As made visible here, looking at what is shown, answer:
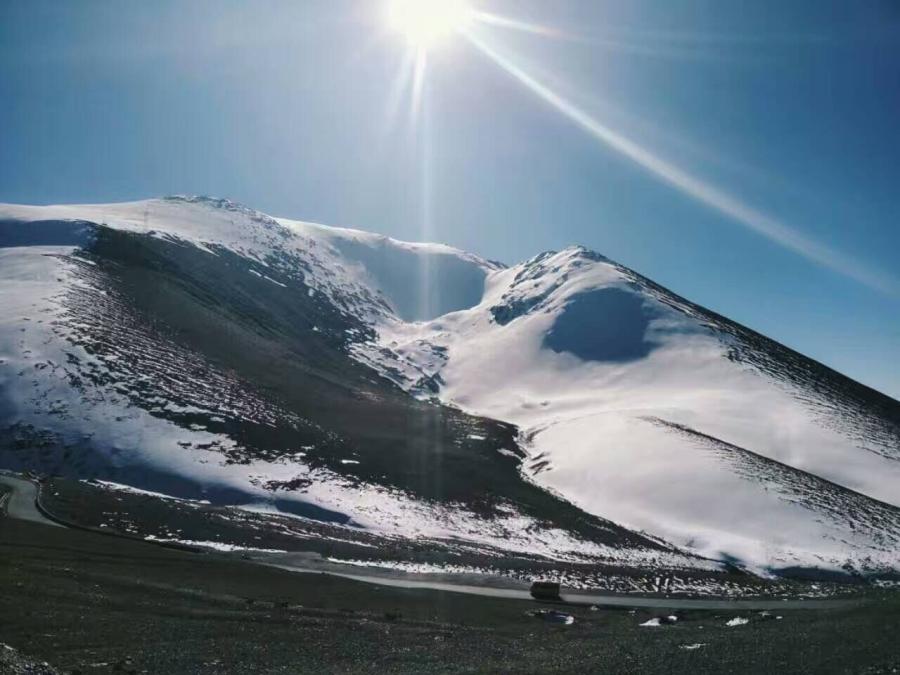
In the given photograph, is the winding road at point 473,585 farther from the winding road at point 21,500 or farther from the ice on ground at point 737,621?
the ice on ground at point 737,621

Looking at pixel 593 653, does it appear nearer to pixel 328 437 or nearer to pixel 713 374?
pixel 328 437

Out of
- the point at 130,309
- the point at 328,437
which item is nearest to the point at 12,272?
the point at 130,309

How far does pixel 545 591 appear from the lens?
129 feet

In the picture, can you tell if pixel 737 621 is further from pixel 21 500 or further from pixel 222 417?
pixel 222 417

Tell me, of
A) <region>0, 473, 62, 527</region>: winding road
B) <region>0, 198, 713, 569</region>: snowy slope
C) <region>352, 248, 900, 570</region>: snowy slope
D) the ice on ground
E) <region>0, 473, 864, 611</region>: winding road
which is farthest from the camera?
<region>352, 248, 900, 570</region>: snowy slope

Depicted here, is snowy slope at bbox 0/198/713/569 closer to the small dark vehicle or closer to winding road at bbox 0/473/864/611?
winding road at bbox 0/473/864/611

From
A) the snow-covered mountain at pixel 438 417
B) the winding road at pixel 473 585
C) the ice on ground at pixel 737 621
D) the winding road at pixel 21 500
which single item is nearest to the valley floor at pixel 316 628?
the ice on ground at pixel 737 621

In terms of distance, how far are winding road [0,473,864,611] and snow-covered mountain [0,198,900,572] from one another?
34.8ft

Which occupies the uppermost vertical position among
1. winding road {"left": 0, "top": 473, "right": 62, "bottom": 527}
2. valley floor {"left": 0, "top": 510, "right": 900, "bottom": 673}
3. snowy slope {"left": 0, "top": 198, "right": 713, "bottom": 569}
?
snowy slope {"left": 0, "top": 198, "right": 713, "bottom": 569}

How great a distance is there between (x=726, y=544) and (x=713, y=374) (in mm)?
64204

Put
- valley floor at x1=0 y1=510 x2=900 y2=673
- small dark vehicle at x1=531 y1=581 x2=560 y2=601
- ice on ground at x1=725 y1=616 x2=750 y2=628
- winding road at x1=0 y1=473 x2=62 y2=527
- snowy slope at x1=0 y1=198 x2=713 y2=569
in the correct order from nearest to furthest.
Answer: valley floor at x1=0 y1=510 x2=900 y2=673
ice on ground at x1=725 y1=616 x2=750 y2=628
small dark vehicle at x1=531 y1=581 x2=560 y2=601
winding road at x1=0 y1=473 x2=62 y2=527
snowy slope at x1=0 y1=198 x2=713 y2=569

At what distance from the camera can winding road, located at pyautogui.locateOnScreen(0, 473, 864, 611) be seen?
39062 millimetres

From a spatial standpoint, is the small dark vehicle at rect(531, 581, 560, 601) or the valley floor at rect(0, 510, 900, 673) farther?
the small dark vehicle at rect(531, 581, 560, 601)

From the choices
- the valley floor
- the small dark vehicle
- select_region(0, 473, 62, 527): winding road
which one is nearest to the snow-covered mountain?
select_region(0, 473, 62, 527): winding road
